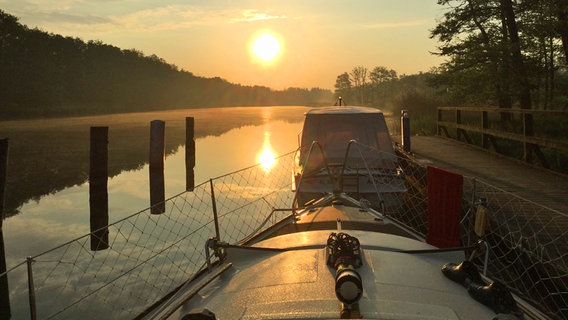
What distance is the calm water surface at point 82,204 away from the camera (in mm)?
10047

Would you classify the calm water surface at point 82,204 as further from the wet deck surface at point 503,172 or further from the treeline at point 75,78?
the treeline at point 75,78

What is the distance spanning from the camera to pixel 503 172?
1288 cm

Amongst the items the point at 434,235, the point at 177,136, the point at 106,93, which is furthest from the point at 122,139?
the point at 106,93

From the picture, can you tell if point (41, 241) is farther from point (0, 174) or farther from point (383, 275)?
point (383, 275)

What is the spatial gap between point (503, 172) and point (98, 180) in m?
10.8

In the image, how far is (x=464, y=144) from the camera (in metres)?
20.1

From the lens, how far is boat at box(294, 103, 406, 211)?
866cm

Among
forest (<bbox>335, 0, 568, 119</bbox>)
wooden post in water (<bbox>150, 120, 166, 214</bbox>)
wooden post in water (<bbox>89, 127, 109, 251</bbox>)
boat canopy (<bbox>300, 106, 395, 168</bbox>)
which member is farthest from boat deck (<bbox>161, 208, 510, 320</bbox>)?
forest (<bbox>335, 0, 568, 119</bbox>)

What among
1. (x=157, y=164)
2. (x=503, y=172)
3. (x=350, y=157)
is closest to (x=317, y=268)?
(x=350, y=157)

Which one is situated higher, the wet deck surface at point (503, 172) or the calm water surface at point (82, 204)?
the wet deck surface at point (503, 172)

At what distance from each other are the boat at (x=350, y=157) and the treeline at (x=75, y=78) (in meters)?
62.0

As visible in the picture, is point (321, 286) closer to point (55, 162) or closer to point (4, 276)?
point (4, 276)

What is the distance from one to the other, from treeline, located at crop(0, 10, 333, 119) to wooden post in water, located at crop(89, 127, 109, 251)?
57.2m

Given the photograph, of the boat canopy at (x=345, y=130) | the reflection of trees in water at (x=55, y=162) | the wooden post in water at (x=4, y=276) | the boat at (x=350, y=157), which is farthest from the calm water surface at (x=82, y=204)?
the boat canopy at (x=345, y=130)
